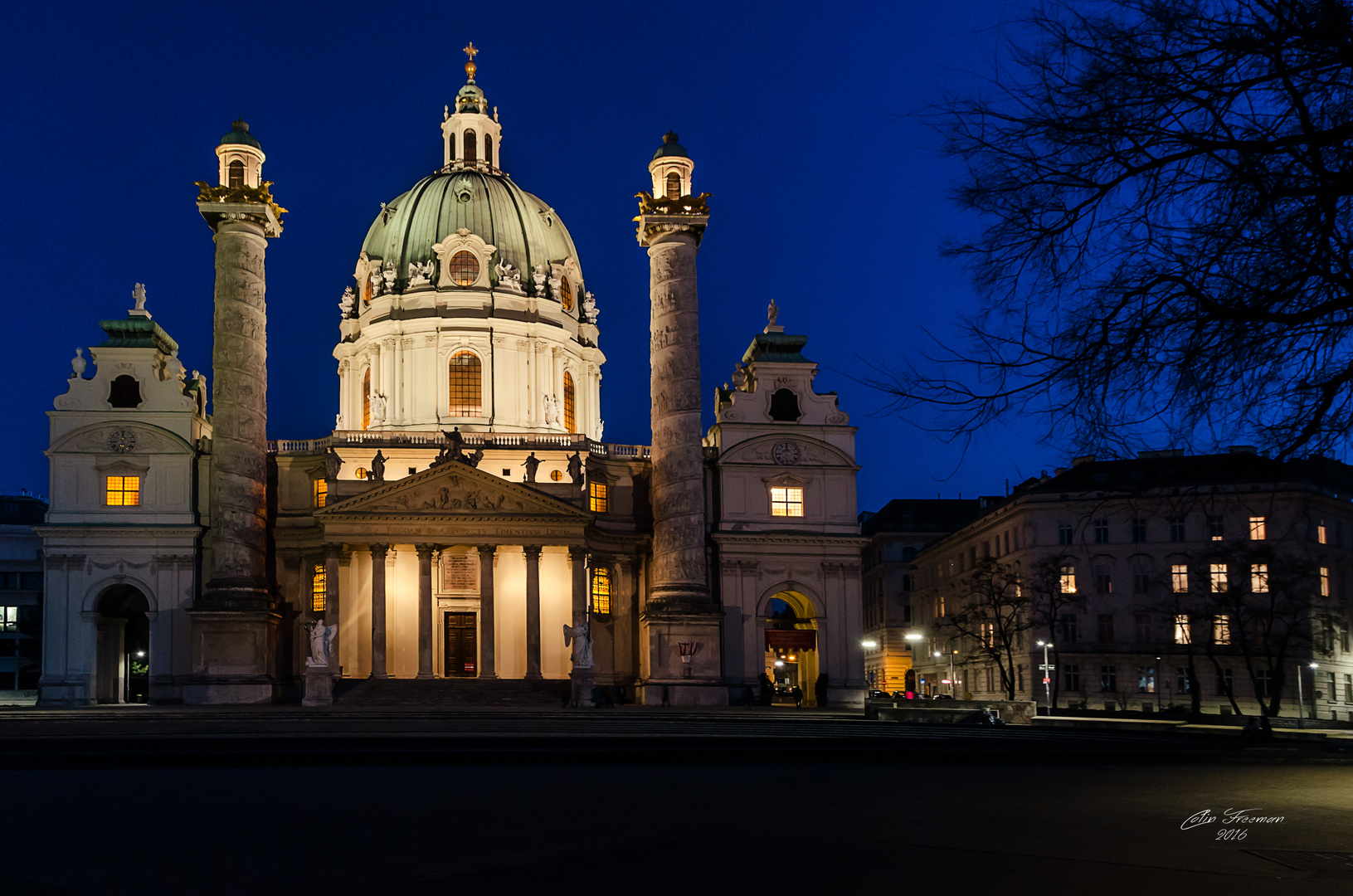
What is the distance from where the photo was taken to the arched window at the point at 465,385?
80625mm

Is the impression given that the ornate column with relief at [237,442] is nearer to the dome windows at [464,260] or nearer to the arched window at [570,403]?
the dome windows at [464,260]

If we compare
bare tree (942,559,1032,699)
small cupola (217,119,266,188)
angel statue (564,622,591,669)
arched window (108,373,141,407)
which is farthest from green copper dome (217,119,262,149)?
bare tree (942,559,1032,699)

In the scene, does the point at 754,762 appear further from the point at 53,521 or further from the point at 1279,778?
the point at 53,521

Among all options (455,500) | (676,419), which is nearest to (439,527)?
(455,500)

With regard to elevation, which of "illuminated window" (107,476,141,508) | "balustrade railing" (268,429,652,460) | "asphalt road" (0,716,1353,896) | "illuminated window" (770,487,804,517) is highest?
"balustrade railing" (268,429,652,460)

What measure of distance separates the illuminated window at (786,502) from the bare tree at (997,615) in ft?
32.2

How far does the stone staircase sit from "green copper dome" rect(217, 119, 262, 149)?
82.5 feet

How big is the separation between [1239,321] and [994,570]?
213 feet

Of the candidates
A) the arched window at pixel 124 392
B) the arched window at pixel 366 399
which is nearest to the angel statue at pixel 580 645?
the arched window at pixel 124 392

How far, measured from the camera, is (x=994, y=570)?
7419cm

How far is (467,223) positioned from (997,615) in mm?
39758

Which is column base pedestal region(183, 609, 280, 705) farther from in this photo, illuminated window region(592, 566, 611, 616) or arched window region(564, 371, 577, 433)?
arched window region(564, 371, 577, 433)

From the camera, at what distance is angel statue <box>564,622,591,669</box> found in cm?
5647

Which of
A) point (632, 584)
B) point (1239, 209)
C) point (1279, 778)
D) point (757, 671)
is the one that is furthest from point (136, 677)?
point (1239, 209)
